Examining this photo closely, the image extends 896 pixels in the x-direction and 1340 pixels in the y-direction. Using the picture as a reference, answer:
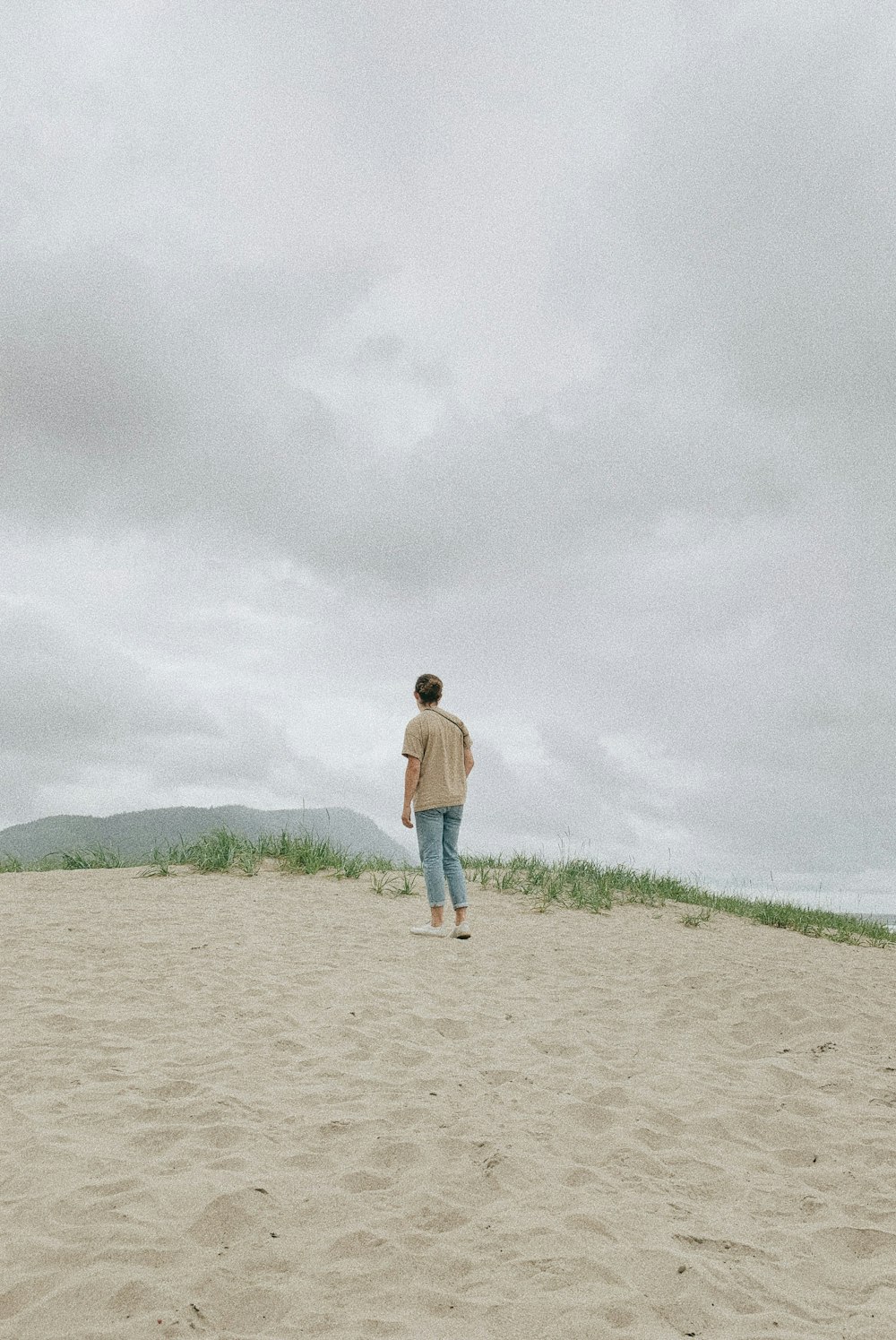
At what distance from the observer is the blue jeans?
8.59 m

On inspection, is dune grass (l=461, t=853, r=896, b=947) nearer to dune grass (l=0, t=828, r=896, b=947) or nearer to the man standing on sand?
dune grass (l=0, t=828, r=896, b=947)

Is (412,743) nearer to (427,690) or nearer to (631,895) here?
(427,690)

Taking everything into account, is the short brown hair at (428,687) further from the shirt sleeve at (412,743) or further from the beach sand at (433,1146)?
the beach sand at (433,1146)

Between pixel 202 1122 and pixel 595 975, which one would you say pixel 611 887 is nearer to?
pixel 595 975

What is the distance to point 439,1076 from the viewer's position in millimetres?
4953

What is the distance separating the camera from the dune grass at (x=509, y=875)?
12.0 m

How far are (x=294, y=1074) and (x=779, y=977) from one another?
4809 millimetres

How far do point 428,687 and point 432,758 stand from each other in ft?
2.30

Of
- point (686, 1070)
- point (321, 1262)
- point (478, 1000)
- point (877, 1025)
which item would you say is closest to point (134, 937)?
point (478, 1000)

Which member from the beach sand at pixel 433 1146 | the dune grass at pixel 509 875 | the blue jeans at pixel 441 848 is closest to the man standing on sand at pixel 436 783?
the blue jeans at pixel 441 848

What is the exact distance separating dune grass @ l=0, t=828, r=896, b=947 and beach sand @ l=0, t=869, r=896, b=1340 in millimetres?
3876

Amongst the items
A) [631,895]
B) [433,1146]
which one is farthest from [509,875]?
[433,1146]

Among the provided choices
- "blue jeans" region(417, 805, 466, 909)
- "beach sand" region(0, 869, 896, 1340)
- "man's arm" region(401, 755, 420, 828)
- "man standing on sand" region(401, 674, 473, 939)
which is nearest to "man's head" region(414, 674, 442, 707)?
"man standing on sand" region(401, 674, 473, 939)

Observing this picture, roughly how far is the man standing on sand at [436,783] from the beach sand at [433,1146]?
0.95 metres
